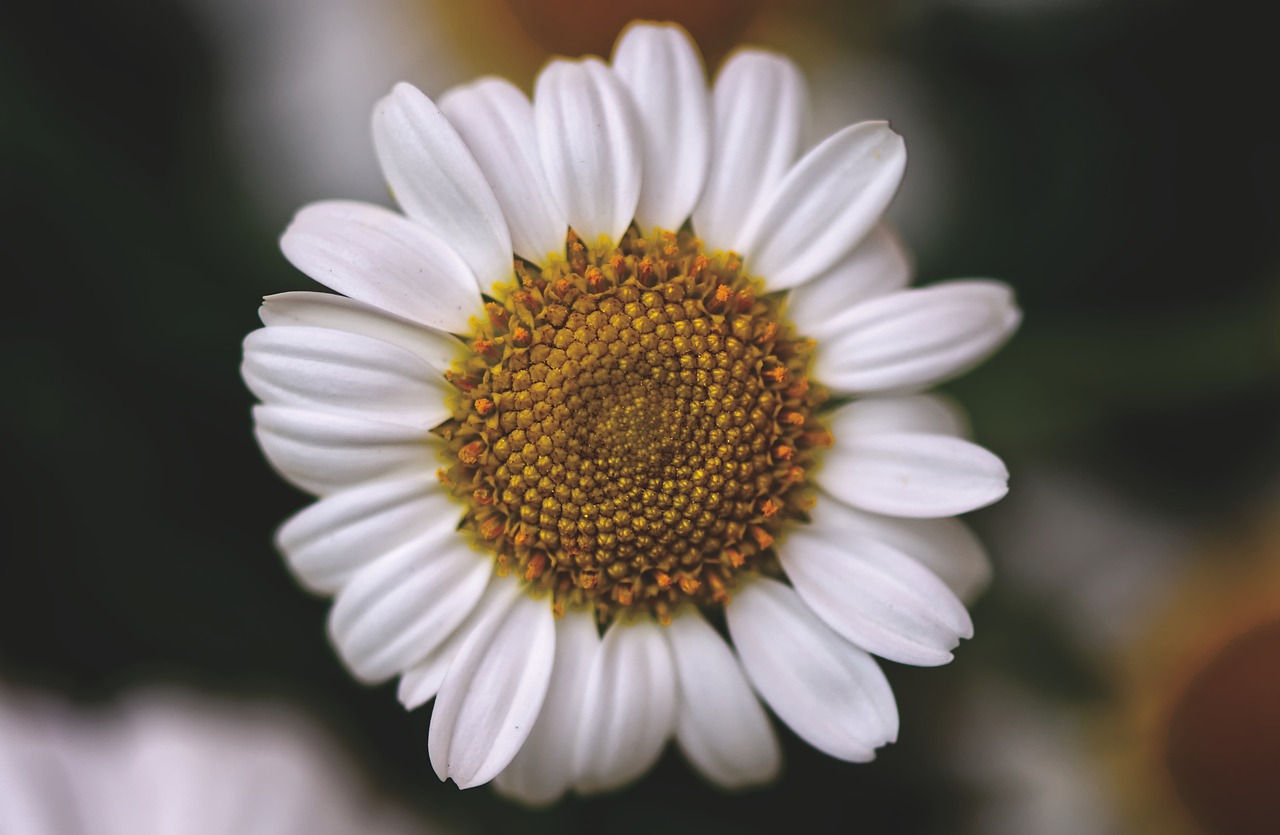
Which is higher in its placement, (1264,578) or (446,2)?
(446,2)

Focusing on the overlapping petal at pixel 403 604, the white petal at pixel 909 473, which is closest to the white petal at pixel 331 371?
the overlapping petal at pixel 403 604

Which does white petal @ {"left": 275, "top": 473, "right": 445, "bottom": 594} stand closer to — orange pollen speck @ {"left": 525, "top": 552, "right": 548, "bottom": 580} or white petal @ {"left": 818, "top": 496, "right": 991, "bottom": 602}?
orange pollen speck @ {"left": 525, "top": 552, "right": 548, "bottom": 580}

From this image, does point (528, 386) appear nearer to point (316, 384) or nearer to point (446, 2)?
point (316, 384)

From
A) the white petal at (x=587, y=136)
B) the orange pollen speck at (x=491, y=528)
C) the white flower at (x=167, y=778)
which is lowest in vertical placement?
the white flower at (x=167, y=778)

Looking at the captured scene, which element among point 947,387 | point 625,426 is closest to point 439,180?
point 625,426

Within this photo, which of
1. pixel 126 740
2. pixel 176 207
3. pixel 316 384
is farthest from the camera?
pixel 176 207

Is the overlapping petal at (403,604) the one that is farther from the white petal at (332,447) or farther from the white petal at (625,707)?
the white petal at (625,707)

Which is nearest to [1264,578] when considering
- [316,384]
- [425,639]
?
[425,639]
